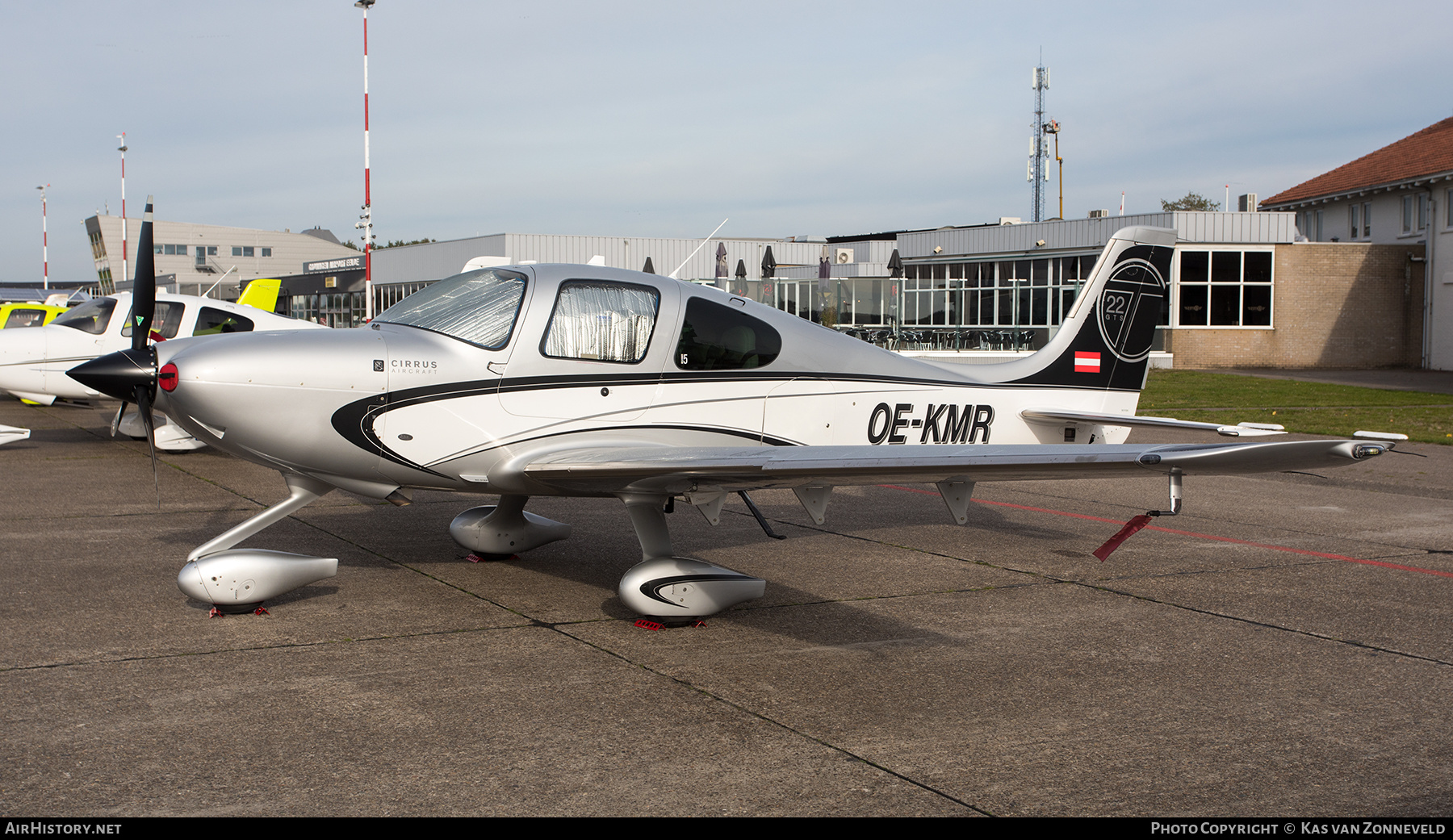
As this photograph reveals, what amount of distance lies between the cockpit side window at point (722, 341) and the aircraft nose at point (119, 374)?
9.69 ft

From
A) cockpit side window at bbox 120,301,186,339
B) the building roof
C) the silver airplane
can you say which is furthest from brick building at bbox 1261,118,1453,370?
cockpit side window at bbox 120,301,186,339

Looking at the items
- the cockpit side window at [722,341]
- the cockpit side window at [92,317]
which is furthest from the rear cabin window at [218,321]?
the cockpit side window at [722,341]

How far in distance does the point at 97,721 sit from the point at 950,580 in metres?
5.05

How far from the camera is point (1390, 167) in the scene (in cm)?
3856

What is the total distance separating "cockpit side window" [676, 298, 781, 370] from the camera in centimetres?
685

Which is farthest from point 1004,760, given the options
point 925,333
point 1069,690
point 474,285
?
point 925,333

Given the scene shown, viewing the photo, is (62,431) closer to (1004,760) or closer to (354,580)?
(354,580)

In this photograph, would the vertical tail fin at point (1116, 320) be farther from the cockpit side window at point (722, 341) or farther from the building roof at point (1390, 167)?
the building roof at point (1390, 167)

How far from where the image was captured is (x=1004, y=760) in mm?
4141

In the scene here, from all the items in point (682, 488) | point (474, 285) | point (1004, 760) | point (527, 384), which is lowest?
point (1004, 760)

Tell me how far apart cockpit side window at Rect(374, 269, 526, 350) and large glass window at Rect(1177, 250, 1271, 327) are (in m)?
33.2

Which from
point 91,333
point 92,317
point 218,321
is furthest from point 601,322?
point 92,317

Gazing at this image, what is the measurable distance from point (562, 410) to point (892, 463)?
2209mm

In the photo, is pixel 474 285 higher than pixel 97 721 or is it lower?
higher
